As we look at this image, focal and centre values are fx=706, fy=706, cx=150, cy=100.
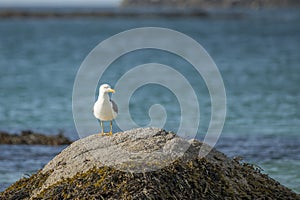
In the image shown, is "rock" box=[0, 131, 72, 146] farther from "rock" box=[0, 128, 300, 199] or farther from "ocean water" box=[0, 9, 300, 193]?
"rock" box=[0, 128, 300, 199]

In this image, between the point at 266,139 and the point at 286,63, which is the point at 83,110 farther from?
the point at 286,63

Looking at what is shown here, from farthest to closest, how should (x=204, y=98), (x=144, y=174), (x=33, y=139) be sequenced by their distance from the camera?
(x=204, y=98) < (x=33, y=139) < (x=144, y=174)

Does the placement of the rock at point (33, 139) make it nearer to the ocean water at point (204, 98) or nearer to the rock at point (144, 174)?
the ocean water at point (204, 98)

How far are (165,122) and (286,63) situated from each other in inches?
942

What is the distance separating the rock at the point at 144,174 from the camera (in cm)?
883

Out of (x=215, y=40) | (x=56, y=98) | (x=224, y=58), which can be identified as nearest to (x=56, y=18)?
(x=215, y=40)

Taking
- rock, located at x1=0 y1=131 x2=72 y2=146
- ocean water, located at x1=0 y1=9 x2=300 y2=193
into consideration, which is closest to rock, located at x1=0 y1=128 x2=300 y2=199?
ocean water, located at x1=0 y1=9 x2=300 y2=193

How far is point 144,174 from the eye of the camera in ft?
29.2

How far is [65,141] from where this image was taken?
56.3 ft

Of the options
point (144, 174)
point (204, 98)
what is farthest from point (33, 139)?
point (204, 98)

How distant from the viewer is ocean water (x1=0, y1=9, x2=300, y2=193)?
16.0 meters

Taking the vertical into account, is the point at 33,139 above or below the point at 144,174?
above

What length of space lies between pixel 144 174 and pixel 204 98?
60.4 feet

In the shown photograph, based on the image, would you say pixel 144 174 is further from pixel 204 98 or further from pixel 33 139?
pixel 204 98
